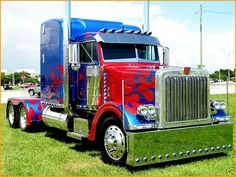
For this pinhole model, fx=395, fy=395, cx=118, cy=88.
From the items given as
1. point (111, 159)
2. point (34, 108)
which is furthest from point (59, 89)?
point (111, 159)

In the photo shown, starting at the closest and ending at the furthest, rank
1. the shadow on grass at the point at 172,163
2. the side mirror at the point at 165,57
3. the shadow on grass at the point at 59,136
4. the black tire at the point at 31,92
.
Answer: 1. the shadow on grass at the point at 172,163
2. the side mirror at the point at 165,57
3. the shadow on grass at the point at 59,136
4. the black tire at the point at 31,92

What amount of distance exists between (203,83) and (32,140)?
16.8ft

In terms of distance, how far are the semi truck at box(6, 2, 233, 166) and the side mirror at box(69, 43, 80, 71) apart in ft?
0.07

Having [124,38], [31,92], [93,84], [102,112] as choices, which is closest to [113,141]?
[102,112]

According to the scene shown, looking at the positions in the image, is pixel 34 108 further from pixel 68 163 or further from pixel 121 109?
pixel 121 109

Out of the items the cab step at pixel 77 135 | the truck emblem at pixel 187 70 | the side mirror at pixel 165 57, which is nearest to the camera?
the truck emblem at pixel 187 70

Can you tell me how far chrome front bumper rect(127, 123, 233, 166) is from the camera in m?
6.97

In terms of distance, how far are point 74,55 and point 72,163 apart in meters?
2.49

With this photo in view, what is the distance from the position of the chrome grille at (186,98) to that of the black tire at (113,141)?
0.94m

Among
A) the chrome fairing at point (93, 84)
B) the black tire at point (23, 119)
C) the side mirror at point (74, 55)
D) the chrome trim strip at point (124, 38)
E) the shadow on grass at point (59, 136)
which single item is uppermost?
the chrome trim strip at point (124, 38)

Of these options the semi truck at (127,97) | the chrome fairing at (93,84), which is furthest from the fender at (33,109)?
the chrome fairing at (93,84)

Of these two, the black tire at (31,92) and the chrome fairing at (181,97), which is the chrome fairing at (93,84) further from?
the black tire at (31,92)

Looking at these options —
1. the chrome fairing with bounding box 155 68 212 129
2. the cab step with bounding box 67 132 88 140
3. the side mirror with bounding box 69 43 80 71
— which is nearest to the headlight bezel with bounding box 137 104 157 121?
the chrome fairing with bounding box 155 68 212 129

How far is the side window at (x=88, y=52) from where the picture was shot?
8991 mm
